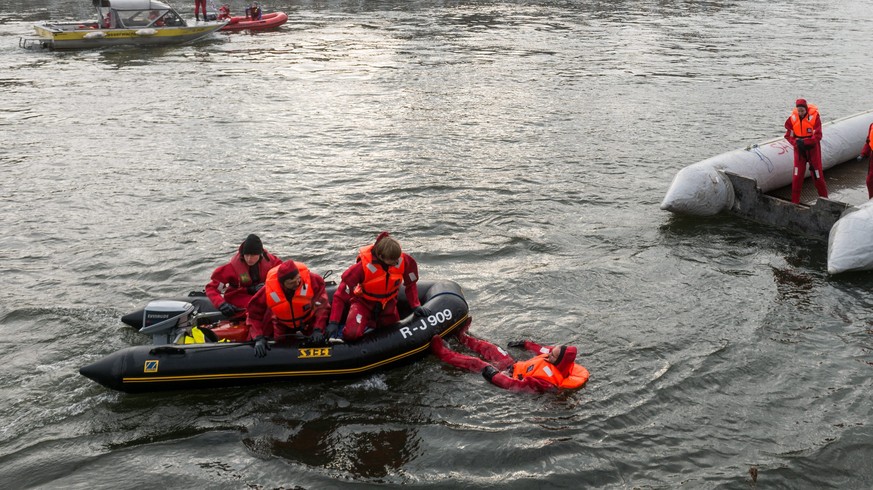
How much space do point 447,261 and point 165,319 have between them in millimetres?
4481

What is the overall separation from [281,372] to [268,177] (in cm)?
756

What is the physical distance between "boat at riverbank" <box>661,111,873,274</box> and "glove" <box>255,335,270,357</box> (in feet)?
24.1

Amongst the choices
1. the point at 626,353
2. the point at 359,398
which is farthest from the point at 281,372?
the point at 626,353

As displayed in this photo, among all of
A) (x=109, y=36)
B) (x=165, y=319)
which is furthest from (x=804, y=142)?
(x=109, y=36)

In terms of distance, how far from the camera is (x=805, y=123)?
474 inches

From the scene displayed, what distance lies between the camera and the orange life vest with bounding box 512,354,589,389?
7969 mm

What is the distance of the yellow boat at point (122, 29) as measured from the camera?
88.4 feet

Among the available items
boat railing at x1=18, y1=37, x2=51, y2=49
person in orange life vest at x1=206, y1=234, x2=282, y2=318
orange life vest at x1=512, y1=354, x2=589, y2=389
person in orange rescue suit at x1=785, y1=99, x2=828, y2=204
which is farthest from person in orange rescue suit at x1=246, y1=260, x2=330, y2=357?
boat railing at x1=18, y1=37, x2=51, y2=49

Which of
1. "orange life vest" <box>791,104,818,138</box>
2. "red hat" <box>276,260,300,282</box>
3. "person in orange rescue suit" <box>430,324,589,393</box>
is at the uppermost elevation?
"orange life vest" <box>791,104,818,138</box>

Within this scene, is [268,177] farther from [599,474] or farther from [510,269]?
[599,474]

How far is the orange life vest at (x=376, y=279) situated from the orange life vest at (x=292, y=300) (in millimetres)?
547

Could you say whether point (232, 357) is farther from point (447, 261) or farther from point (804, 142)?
point (804, 142)

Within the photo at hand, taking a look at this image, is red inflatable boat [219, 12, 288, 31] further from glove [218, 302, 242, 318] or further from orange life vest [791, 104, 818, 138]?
glove [218, 302, 242, 318]

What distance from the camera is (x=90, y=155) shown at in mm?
16000
